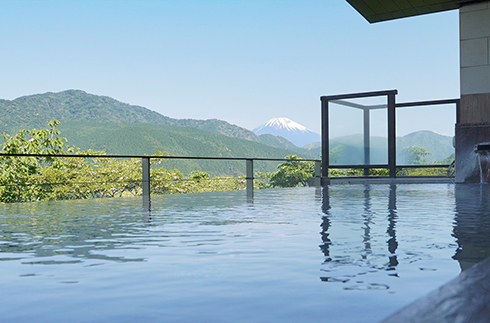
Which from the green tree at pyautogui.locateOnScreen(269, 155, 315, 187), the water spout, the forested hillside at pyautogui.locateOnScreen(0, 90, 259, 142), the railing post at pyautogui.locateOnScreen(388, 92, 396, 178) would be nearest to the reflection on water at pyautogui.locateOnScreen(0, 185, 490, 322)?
the water spout

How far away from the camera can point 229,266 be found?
1987 millimetres

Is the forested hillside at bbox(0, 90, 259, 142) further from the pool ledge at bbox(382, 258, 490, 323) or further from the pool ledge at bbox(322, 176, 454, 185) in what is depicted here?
the pool ledge at bbox(382, 258, 490, 323)

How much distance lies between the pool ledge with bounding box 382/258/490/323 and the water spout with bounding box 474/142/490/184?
754 centimetres

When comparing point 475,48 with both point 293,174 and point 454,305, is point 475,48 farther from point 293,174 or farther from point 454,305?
point 293,174

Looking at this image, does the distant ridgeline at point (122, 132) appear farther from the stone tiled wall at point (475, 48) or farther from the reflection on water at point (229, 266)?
Result: the reflection on water at point (229, 266)

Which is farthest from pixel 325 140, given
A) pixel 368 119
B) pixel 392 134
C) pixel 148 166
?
pixel 148 166

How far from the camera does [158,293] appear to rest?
158 cm

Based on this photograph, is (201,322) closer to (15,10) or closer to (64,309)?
(64,309)

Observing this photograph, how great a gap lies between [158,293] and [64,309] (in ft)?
0.94

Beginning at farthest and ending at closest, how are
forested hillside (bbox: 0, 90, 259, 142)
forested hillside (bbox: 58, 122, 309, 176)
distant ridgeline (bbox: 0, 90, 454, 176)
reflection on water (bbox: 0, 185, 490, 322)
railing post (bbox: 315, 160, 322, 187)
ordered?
1. forested hillside (bbox: 0, 90, 259, 142)
2. distant ridgeline (bbox: 0, 90, 454, 176)
3. forested hillside (bbox: 58, 122, 309, 176)
4. railing post (bbox: 315, 160, 322, 187)
5. reflection on water (bbox: 0, 185, 490, 322)

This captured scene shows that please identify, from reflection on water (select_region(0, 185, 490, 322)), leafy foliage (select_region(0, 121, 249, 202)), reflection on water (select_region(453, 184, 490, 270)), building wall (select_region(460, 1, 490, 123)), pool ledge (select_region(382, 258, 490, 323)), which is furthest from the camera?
leafy foliage (select_region(0, 121, 249, 202))

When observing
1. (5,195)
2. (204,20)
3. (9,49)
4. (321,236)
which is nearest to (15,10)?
(9,49)

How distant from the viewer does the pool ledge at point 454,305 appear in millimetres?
1196

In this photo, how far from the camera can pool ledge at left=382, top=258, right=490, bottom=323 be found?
1.20m
